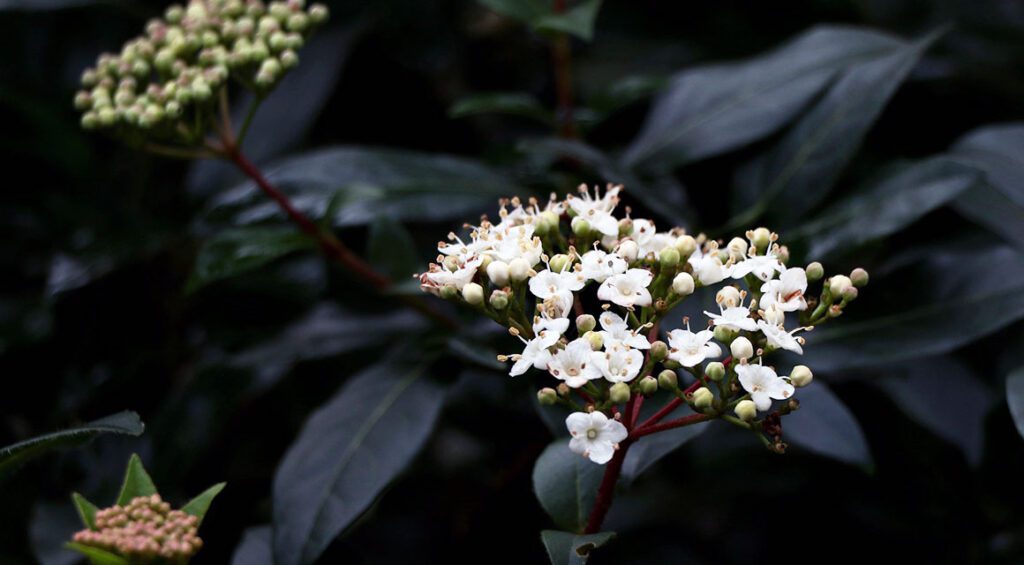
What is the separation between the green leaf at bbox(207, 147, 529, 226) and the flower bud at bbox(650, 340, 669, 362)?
77 cm

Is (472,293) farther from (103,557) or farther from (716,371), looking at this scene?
(103,557)

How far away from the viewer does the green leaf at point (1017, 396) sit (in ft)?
4.29

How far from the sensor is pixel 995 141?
189cm

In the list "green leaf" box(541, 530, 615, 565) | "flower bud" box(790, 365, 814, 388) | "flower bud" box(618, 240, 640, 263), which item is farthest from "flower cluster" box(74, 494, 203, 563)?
"flower bud" box(790, 365, 814, 388)

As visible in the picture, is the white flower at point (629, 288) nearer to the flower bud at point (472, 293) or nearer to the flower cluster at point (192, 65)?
the flower bud at point (472, 293)

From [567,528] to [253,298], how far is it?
4.29 feet

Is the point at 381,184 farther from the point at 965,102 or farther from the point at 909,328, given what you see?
the point at 965,102

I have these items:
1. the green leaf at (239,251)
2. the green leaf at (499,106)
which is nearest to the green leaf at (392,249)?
the green leaf at (239,251)

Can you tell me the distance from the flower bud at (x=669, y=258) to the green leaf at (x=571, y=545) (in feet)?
1.13

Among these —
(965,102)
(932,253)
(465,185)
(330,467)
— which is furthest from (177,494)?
(965,102)

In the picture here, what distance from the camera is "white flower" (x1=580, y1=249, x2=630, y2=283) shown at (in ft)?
4.02

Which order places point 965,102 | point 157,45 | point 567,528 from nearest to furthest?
point 567,528, point 157,45, point 965,102

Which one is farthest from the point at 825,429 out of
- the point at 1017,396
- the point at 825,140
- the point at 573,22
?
the point at 573,22

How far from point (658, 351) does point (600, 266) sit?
0.49 ft
